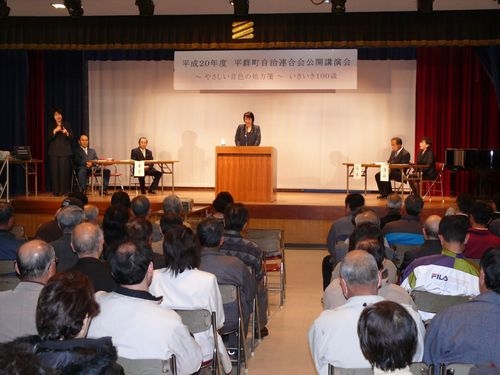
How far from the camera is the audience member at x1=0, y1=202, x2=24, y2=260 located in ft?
16.7

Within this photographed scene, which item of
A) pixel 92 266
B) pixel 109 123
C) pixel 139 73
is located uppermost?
pixel 139 73

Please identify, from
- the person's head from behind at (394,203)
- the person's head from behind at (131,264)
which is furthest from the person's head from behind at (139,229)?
the person's head from behind at (394,203)

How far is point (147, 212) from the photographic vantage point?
20.1 feet

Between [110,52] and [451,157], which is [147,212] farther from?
[110,52]

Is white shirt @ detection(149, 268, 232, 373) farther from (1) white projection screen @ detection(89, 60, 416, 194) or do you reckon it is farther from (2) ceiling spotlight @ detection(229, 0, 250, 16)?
(1) white projection screen @ detection(89, 60, 416, 194)

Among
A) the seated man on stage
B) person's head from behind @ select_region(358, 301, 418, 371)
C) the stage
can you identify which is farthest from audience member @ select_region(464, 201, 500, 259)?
the seated man on stage

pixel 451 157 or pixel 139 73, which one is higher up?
pixel 139 73

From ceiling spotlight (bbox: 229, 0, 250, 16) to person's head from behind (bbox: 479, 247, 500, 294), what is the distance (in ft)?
24.3

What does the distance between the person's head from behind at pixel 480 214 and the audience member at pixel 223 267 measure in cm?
184

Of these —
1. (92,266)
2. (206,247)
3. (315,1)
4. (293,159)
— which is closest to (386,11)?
(315,1)

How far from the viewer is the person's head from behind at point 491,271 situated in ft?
9.60

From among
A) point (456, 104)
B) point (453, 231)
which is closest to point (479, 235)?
point (453, 231)

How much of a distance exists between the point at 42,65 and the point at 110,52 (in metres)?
1.28

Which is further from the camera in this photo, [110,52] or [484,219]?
[110,52]
